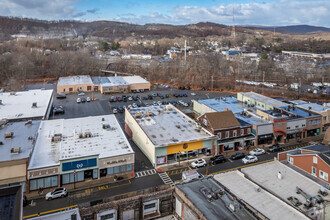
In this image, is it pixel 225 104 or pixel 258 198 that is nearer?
pixel 258 198

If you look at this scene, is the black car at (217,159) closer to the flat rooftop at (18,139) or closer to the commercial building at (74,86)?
the flat rooftop at (18,139)

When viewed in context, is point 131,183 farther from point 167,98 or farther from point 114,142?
point 167,98

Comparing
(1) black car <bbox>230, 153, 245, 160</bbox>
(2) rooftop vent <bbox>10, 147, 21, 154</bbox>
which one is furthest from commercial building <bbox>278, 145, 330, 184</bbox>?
(2) rooftop vent <bbox>10, 147, 21, 154</bbox>

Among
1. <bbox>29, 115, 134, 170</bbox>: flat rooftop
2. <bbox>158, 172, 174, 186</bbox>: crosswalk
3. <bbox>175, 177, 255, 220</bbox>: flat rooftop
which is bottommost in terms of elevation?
<bbox>158, 172, 174, 186</bbox>: crosswalk

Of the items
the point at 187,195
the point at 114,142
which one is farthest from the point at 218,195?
the point at 114,142

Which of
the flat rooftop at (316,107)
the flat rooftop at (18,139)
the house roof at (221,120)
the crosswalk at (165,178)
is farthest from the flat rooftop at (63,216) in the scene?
the flat rooftop at (316,107)

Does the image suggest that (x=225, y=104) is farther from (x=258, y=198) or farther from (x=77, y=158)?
(x=77, y=158)

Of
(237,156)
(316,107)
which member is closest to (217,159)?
(237,156)

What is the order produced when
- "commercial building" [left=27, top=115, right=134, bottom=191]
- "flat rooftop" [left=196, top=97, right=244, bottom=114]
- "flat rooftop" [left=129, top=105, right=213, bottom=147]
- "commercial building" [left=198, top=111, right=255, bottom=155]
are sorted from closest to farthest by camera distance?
"commercial building" [left=27, top=115, right=134, bottom=191] → "flat rooftop" [left=129, top=105, right=213, bottom=147] → "commercial building" [left=198, top=111, right=255, bottom=155] → "flat rooftop" [left=196, top=97, right=244, bottom=114]

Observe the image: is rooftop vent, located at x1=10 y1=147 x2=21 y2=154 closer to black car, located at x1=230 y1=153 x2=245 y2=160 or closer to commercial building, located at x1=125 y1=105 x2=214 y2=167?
commercial building, located at x1=125 y1=105 x2=214 y2=167
